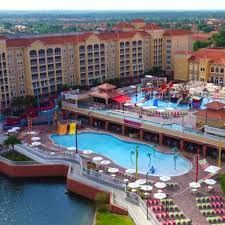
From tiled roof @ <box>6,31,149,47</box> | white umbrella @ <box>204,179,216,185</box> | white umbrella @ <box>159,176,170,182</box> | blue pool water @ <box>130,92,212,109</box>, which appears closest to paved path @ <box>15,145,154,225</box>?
white umbrella @ <box>159,176,170,182</box>

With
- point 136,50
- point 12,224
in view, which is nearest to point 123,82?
point 136,50

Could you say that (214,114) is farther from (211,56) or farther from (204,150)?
(211,56)

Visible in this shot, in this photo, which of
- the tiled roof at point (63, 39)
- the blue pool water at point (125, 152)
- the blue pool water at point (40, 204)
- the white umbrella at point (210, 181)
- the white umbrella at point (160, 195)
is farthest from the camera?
the tiled roof at point (63, 39)

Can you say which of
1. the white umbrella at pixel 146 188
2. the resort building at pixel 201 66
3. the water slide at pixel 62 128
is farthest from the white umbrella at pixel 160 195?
the resort building at pixel 201 66

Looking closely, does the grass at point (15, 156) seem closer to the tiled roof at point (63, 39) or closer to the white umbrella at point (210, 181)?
the white umbrella at point (210, 181)

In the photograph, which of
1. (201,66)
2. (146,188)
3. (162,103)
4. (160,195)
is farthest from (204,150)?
(201,66)

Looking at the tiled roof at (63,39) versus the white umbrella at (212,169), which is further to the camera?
the tiled roof at (63,39)

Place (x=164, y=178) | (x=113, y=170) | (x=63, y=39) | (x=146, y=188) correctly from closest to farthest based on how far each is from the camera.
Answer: (x=146, y=188)
(x=164, y=178)
(x=113, y=170)
(x=63, y=39)

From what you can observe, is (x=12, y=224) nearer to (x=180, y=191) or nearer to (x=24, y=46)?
(x=180, y=191)
